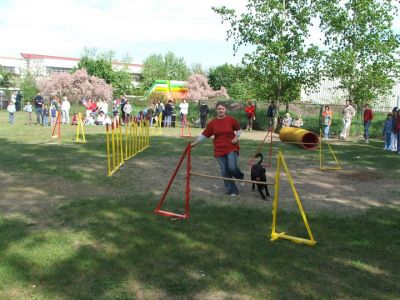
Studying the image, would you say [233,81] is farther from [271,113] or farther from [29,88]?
[29,88]

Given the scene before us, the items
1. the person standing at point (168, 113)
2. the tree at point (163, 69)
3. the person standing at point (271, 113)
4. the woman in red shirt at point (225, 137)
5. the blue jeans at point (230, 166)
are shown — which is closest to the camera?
the woman in red shirt at point (225, 137)

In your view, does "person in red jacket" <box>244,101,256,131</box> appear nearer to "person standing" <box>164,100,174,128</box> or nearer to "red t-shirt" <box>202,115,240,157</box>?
"person standing" <box>164,100,174,128</box>

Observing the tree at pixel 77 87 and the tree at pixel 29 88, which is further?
the tree at pixel 77 87

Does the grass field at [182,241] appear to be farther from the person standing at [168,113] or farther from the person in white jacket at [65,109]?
the person standing at [168,113]

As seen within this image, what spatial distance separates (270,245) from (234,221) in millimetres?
1051

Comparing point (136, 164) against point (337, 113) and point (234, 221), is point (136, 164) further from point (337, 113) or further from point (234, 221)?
point (337, 113)

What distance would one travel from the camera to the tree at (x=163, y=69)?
70125 millimetres

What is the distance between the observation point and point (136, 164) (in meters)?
11.2

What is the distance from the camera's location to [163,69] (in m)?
72.6

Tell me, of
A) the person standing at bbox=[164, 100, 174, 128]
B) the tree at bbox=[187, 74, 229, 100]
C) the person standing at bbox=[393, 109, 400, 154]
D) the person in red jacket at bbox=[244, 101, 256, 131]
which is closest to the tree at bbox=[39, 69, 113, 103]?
the tree at bbox=[187, 74, 229, 100]

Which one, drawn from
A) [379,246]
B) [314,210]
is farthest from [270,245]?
[314,210]

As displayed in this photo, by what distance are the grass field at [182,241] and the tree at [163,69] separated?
A: 60016 mm

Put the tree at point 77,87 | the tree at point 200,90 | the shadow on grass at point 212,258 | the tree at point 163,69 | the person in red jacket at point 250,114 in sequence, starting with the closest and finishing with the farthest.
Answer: the shadow on grass at point 212,258, the person in red jacket at point 250,114, the tree at point 77,87, the tree at point 200,90, the tree at point 163,69

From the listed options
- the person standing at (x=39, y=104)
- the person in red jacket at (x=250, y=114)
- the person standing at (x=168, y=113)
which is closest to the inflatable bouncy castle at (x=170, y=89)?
the person standing at (x=168, y=113)
